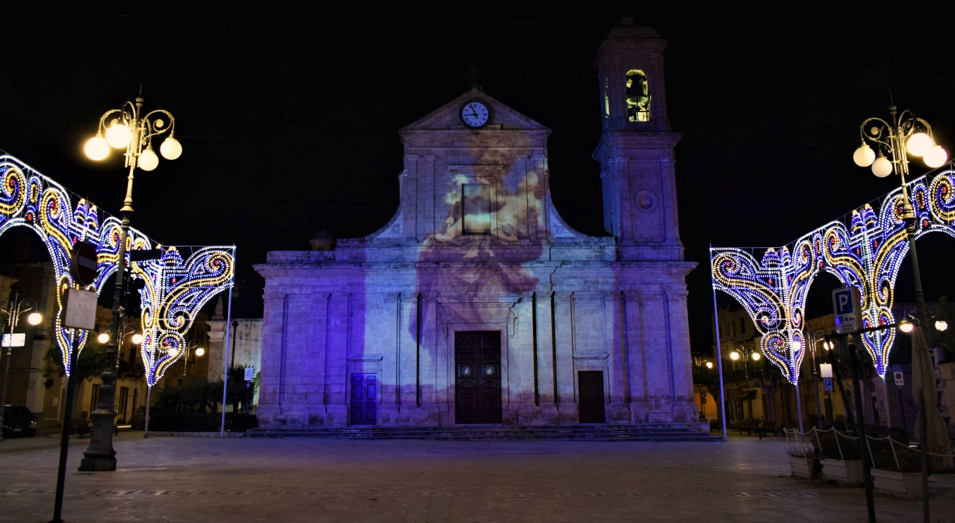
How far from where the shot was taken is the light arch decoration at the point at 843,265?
17062 millimetres

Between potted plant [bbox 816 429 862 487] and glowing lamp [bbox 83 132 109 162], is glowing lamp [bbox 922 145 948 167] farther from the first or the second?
glowing lamp [bbox 83 132 109 162]

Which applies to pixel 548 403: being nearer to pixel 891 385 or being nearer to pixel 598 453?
pixel 598 453

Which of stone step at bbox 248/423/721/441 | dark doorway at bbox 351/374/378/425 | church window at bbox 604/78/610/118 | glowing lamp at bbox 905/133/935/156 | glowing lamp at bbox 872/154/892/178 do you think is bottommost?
stone step at bbox 248/423/721/441

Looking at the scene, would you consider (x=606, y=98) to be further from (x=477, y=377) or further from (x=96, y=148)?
(x=96, y=148)

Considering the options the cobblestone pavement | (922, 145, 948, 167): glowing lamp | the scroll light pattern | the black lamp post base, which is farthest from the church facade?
(922, 145, 948, 167): glowing lamp

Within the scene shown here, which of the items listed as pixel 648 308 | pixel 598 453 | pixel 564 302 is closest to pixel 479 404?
pixel 564 302

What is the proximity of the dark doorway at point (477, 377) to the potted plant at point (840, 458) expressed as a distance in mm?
19455

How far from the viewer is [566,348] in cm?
3023

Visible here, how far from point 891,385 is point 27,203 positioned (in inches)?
1576

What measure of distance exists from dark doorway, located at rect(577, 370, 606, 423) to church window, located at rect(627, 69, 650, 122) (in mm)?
11340

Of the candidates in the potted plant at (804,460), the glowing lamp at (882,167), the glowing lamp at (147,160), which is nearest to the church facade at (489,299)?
the glowing lamp at (882,167)

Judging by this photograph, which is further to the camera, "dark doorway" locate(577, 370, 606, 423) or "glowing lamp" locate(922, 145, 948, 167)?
"dark doorway" locate(577, 370, 606, 423)

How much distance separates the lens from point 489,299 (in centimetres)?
3070

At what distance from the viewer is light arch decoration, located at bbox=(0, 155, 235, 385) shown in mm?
16969
